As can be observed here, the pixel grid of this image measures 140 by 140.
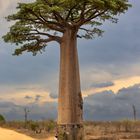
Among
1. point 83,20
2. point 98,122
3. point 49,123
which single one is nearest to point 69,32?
point 83,20

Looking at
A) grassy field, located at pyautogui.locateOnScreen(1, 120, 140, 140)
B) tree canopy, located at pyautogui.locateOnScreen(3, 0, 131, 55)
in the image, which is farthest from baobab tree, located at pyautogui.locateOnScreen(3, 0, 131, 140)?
grassy field, located at pyautogui.locateOnScreen(1, 120, 140, 140)

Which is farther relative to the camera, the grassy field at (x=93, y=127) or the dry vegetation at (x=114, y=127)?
the dry vegetation at (x=114, y=127)

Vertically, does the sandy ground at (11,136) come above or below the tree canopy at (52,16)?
below

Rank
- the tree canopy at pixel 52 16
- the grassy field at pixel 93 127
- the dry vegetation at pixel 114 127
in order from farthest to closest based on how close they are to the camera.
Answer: the dry vegetation at pixel 114 127 → the grassy field at pixel 93 127 → the tree canopy at pixel 52 16

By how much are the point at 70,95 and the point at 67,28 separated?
2879 mm

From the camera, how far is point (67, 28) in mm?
22797

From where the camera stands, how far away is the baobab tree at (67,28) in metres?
22.0

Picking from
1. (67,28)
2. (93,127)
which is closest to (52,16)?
(67,28)

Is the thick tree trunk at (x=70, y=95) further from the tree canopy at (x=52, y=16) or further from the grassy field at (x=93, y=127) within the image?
the grassy field at (x=93, y=127)

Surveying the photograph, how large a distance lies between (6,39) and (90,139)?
757cm

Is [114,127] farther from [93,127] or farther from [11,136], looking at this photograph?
[11,136]

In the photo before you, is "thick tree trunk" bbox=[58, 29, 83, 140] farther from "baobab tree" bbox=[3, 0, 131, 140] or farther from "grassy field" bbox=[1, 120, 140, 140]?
"grassy field" bbox=[1, 120, 140, 140]

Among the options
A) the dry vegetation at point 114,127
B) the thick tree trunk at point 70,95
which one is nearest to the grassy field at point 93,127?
the dry vegetation at point 114,127

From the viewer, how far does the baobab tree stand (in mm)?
22047
